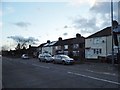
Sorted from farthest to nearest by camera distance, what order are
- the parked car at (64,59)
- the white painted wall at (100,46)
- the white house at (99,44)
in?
1. the white house at (99,44)
2. the white painted wall at (100,46)
3. the parked car at (64,59)

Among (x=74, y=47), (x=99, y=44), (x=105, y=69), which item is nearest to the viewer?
(x=105, y=69)

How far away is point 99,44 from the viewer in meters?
56.1

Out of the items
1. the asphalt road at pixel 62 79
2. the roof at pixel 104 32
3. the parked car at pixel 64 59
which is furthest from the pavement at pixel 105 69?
the roof at pixel 104 32

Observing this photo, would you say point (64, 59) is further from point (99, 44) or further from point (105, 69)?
point (99, 44)

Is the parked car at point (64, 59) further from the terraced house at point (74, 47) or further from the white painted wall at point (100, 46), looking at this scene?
the terraced house at point (74, 47)

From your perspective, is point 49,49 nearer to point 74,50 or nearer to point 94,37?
point 74,50

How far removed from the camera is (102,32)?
189 feet

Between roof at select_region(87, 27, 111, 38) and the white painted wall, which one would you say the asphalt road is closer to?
the white painted wall

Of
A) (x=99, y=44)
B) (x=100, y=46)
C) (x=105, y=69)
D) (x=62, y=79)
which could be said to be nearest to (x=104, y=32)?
(x=99, y=44)

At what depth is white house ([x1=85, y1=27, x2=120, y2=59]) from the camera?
53.5 meters

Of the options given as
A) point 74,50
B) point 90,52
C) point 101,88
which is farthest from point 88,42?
point 101,88

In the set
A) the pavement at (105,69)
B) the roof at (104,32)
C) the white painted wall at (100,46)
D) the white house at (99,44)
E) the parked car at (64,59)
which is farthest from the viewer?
the roof at (104,32)

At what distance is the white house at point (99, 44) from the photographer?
176 ft

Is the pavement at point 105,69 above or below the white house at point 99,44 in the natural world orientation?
below
